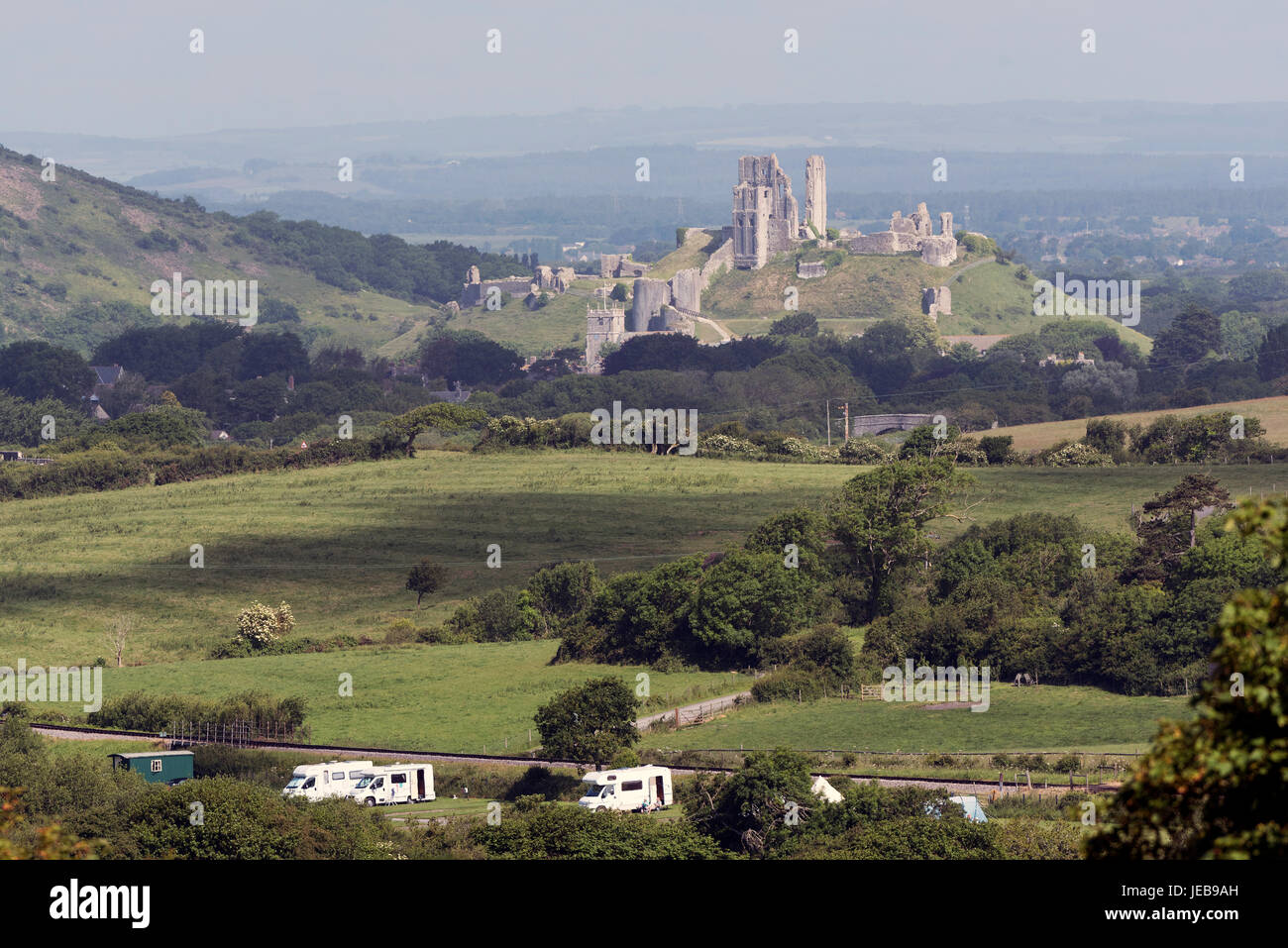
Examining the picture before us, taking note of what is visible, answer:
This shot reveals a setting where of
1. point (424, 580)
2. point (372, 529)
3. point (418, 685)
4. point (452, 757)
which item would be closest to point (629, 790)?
point (452, 757)

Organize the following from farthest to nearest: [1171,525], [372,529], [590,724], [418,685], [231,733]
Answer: [372,529] → [1171,525] → [418,685] → [231,733] → [590,724]

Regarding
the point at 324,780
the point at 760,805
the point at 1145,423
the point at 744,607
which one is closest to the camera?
the point at 760,805

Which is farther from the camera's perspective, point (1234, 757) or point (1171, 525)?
point (1171, 525)

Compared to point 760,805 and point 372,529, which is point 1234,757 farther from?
point 372,529

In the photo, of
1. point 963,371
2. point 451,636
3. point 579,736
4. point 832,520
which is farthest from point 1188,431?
point 963,371

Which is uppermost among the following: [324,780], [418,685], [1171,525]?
[1171,525]
